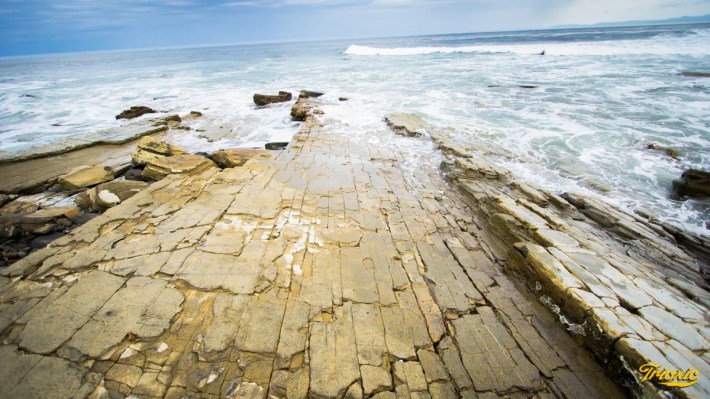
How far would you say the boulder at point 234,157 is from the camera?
25.7ft

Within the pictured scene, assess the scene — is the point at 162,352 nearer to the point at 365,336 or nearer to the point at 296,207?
the point at 365,336

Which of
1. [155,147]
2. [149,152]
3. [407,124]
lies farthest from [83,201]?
[407,124]

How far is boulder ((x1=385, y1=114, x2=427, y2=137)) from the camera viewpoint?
10.8 m

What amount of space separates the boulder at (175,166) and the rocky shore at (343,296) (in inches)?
25.0

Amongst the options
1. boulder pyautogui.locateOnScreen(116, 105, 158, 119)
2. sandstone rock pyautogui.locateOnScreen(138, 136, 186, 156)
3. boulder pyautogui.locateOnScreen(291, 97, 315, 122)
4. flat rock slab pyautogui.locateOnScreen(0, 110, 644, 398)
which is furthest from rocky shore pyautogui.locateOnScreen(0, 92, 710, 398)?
boulder pyautogui.locateOnScreen(116, 105, 158, 119)

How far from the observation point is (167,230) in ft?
15.3

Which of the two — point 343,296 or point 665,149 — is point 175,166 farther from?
point 665,149

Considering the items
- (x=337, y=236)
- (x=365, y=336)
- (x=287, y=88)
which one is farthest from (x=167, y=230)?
(x=287, y=88)

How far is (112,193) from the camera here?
20.0 ft

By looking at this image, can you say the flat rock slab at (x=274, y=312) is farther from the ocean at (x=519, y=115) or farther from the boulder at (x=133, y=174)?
the ocean at (x=519, y=115)

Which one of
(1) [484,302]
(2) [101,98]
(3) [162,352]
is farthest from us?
(2) [101,98]

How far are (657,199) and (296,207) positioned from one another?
8090 millimetres

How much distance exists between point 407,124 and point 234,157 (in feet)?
22.1

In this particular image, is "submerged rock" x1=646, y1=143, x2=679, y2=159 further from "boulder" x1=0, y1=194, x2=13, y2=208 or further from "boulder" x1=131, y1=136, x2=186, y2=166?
"boulder" x1=0, y1=194, x2=13, y2=208
